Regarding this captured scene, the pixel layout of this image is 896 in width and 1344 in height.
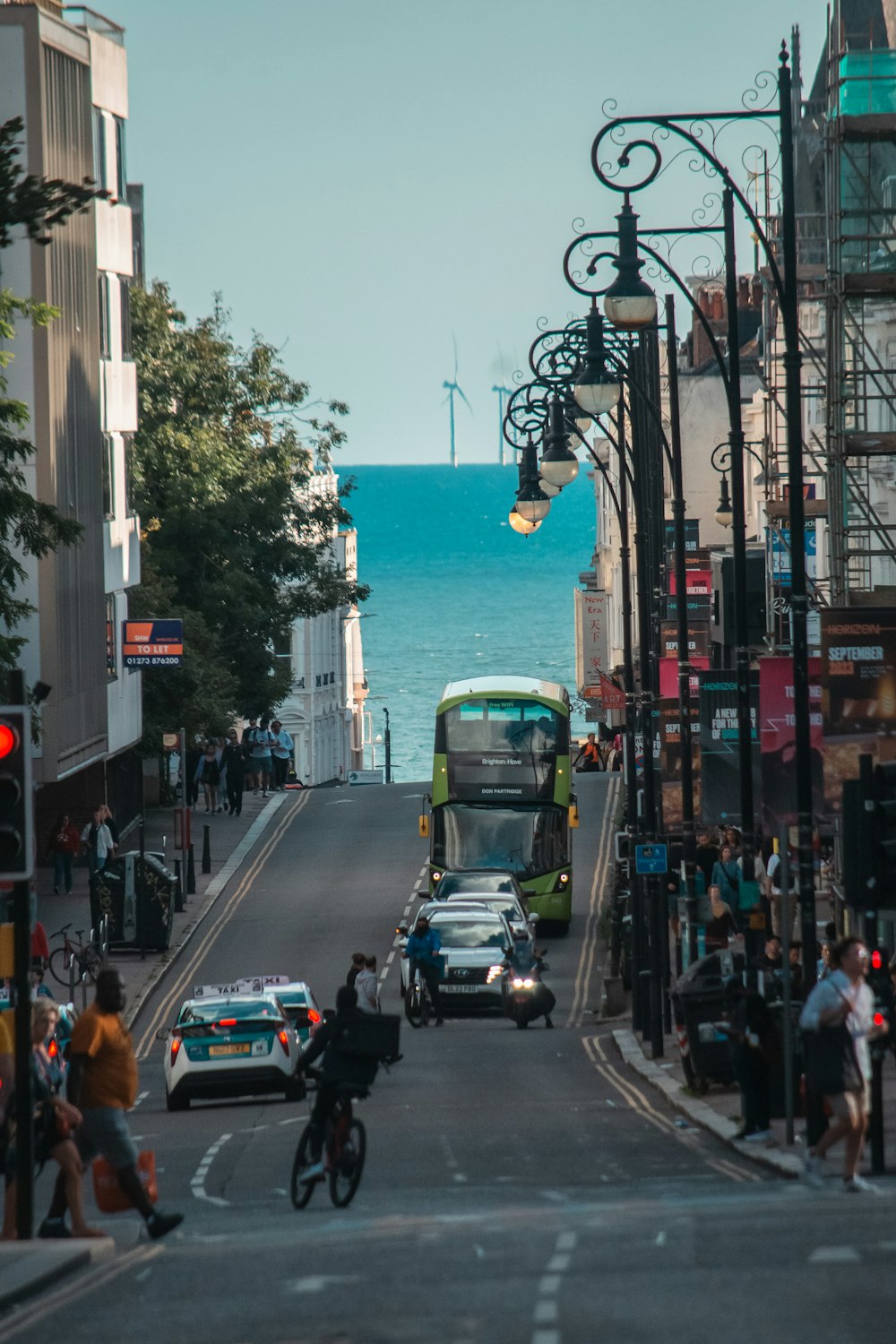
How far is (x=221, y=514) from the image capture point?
204ft

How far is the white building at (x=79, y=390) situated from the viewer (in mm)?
41344

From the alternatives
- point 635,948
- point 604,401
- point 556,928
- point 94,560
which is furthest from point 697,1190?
point 94,560

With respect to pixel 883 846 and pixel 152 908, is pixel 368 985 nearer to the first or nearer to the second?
pixel 152 908

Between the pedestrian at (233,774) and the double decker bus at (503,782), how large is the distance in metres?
13.7

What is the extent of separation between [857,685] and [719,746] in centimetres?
489

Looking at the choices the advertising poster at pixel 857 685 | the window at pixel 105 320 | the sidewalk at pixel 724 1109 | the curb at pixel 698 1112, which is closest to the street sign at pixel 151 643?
the window at pixel 105 320

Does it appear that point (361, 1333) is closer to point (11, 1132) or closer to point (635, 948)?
point (11, 1132)

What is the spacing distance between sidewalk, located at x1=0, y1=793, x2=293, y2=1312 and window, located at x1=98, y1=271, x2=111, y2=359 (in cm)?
1111

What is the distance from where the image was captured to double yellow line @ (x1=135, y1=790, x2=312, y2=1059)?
106 feet

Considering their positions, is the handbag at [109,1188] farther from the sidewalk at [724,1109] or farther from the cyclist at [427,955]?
the cyclist at [427,955]

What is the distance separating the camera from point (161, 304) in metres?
61.3

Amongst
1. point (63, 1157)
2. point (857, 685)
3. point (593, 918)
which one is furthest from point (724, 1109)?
point (593, 918)

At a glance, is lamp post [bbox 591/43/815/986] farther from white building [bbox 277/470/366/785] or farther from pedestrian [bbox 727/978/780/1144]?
white building [bbox 277/470/366/785]

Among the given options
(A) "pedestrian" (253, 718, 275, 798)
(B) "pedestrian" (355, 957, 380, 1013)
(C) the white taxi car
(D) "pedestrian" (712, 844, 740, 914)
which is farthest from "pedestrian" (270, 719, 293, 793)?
(C) the white taxi car
